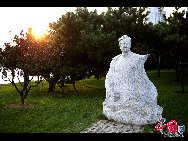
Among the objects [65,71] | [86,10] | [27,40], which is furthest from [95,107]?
[86,10]

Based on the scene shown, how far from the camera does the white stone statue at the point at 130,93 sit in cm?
591

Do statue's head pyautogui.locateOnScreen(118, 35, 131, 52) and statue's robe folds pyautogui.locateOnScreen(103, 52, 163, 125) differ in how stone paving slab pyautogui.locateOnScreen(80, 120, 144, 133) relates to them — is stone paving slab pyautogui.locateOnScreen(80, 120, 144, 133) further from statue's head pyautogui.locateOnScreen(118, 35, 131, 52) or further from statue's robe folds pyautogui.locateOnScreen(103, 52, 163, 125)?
statue's head pyautogui.locateOnScreen(118, 35, 131, 52)

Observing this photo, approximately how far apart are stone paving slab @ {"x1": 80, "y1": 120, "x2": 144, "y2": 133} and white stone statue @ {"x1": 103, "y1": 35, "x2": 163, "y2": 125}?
17 centimetres

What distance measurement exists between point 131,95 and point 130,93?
0.21 ft

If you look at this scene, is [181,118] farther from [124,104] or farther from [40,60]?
[40,60]

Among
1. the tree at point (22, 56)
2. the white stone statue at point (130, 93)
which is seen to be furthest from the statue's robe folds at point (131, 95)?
the tree at point (22, 56)

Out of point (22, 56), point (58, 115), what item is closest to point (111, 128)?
point (58, 115)

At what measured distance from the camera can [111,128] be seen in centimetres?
570

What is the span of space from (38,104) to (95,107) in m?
2.48

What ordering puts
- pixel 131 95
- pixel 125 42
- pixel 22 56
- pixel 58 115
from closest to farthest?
pixel 131 95, pixel 125 42, pixel 58 115, pixel 22 56

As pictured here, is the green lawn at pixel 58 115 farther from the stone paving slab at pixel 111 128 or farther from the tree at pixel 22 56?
the tree at pixel 22 56

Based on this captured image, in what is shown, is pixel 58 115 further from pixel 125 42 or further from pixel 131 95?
pixel 125 42

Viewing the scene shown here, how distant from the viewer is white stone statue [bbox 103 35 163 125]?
5.91 metres

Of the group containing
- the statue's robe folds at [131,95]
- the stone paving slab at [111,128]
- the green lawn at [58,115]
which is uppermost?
the statue's robe folds at [131,95]
